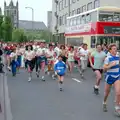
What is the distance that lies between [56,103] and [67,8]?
187 feet

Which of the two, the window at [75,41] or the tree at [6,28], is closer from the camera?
the window at [75,41]

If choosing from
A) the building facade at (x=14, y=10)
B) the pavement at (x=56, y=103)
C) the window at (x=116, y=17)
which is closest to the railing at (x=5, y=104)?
the pavement at (x=56, y=103)

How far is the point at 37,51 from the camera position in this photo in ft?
49.6

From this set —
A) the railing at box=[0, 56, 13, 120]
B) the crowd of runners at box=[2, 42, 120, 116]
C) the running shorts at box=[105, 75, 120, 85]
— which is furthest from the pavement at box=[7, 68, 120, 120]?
the running shorts at box=[105, 75, 120, 85]

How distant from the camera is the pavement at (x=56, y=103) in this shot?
7.31 metres

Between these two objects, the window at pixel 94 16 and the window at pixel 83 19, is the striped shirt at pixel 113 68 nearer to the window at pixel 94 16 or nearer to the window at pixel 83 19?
the window at pixel 94 16

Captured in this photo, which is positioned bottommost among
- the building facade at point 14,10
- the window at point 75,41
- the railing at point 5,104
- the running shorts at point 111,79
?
the railing at point 5,104

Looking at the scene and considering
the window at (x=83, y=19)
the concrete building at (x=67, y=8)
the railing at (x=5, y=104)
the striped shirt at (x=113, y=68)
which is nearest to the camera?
the railing at (x=5, y=104)

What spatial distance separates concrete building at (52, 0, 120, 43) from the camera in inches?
1874

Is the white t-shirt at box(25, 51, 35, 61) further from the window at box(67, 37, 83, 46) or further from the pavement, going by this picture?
the window at box(67, 37, 83, 46)

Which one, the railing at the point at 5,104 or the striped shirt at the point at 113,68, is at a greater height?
the striped shirt at the point at 113,68

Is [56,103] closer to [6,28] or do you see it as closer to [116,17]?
[116,17]

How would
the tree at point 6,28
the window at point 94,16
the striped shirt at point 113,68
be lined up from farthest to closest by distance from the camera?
the tree at point 6,28, the window at point 94,16, the striped shirt at point 113,68

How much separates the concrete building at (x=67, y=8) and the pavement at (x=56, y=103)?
115 ft
